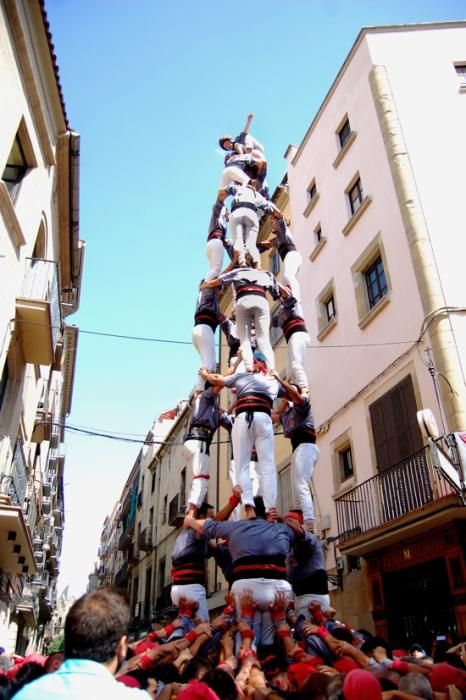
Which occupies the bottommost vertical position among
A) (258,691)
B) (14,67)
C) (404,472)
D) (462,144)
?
(258,691)

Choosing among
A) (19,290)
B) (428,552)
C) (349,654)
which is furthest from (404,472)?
(19,290)

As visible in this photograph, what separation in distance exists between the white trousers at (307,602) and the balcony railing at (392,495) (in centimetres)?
288

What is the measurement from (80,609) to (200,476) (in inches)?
164

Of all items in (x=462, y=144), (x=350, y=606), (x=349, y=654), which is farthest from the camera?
(x=462, y=144)

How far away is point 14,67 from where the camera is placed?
859cm

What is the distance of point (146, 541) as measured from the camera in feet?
86.2

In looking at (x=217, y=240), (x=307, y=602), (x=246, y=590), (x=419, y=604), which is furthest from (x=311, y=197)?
(x=246, y=590)

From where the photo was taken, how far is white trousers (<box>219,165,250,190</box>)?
8.38m

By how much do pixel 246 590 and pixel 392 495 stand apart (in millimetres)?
5133

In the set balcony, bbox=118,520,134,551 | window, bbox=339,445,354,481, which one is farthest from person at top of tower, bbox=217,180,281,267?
balcony, bbox=118,520,134,551

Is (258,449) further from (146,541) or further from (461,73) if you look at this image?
(146,541)

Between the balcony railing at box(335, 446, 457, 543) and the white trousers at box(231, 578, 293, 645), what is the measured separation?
146 inches

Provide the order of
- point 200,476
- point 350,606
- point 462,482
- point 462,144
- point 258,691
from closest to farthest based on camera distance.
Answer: point 258,691 < point 200,476 < point 462,482 < point 350,606 < point 462,144

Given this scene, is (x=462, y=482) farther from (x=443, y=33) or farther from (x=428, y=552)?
(x=443, y=33)
